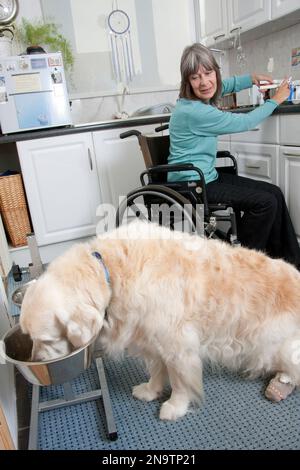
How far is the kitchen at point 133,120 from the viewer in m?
2.19

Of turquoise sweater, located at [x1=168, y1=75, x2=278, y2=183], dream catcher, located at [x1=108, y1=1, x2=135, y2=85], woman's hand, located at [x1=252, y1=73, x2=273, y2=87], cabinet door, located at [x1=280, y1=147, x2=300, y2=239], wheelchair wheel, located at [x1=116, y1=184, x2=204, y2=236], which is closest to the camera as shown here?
wheelchair wheel, located at [x1=116, y1=184, x2=204, y2=236]

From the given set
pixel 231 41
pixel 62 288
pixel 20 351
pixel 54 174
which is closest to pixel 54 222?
pixel 54 174

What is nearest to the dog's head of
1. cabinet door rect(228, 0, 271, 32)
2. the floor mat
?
the floor mat

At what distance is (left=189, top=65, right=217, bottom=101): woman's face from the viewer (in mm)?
1868

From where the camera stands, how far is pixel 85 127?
2.53 meters

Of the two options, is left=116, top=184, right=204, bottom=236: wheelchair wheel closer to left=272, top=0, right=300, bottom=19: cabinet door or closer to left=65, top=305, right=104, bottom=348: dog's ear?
left=65, top=305, right=104, bottom=348: dog's ear

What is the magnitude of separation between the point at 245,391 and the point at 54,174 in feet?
6.44

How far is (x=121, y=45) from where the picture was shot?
324 cm

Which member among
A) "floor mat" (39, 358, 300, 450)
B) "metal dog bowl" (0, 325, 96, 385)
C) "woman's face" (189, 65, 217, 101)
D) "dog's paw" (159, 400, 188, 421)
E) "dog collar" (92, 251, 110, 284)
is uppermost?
"woman's face" (189, 65, 217, 101)

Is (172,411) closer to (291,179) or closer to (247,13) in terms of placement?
(291,179)

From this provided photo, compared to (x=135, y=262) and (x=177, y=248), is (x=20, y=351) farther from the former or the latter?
(x=177, y=248)

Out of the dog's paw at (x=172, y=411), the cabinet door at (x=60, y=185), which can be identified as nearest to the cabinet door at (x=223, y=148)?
the cabinet door at (x=60, y=185)

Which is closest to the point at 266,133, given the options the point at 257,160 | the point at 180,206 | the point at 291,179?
the point at 257,160

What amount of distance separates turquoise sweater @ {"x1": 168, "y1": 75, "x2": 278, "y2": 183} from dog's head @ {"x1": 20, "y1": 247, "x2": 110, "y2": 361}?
1099mm
